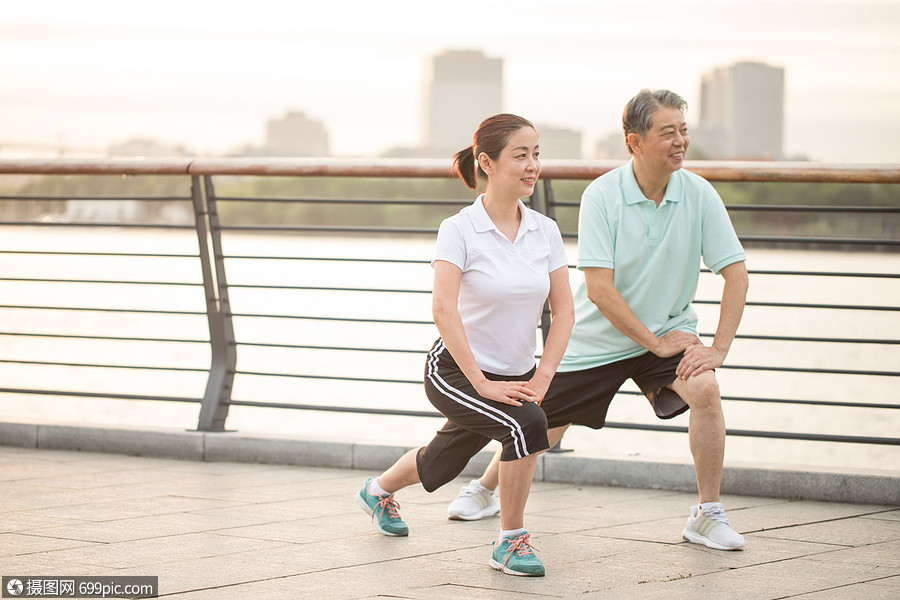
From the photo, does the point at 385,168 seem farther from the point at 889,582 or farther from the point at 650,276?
the point at 889,582

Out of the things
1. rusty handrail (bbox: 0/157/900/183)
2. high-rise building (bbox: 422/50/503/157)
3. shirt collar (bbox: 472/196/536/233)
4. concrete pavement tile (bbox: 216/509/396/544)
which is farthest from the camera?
high-rise building (bbox: 422/50/503/157)

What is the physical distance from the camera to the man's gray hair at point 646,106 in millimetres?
3670

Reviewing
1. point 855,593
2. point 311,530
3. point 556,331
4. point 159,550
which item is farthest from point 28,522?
point 855,593

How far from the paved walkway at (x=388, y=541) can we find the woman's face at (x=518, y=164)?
3.69 ft

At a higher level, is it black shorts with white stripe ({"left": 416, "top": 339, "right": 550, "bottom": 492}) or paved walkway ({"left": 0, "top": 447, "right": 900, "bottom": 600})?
black shorts with white stripe ({"left": 416, "top": 339, "right": 550, "bottom": 492})

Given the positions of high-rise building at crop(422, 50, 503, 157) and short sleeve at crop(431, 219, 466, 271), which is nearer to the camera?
short sleeve at crop(431, 219, 466, 271)

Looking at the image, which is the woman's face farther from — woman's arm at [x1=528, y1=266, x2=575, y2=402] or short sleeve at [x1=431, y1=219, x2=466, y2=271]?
woman's arm at [x1=528, y1=266, x2=575, y2=402]

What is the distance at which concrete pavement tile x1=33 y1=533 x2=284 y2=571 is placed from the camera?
328cm

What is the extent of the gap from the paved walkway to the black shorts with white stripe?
0.26 metres

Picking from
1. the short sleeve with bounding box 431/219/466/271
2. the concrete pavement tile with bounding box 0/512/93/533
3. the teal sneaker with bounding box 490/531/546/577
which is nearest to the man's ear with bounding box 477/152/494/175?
the short sleeve with bounding box 431/219/466/271

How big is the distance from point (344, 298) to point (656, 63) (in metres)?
25.3

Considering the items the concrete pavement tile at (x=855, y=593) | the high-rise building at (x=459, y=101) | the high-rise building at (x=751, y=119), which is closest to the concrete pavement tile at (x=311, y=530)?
the concrete pavement tile at (x=855, y=593)

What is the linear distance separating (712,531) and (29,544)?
209cm

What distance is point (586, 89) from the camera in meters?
60.6
